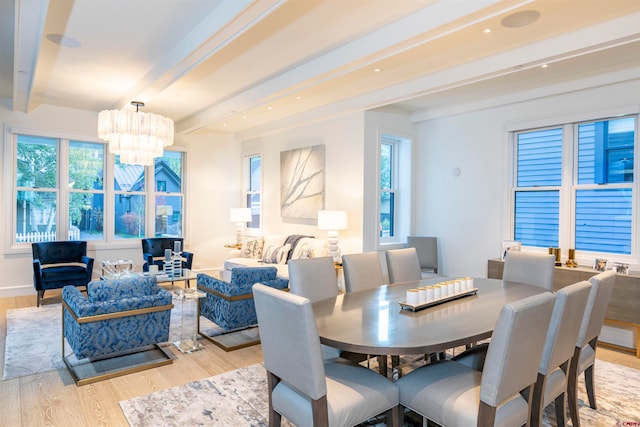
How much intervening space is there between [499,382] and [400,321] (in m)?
0.63

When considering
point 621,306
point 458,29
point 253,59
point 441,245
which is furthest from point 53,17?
point 621,306

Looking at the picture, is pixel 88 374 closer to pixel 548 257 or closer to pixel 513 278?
pixel 513 278

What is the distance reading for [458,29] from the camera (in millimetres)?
2992

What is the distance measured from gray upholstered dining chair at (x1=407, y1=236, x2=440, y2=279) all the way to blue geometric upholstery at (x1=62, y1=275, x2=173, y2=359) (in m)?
3.63

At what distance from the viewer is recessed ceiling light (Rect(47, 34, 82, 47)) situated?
368 cm

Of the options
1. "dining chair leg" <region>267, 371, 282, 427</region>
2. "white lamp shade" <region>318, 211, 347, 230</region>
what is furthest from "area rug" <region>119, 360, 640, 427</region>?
"white lamp shade" <region>318, 211, 347, 230</region>

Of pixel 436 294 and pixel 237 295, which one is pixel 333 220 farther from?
pixel 436 294

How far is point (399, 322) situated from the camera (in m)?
2.20

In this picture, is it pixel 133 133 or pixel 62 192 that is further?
pixel 62 192

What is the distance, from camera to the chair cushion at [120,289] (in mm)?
3145

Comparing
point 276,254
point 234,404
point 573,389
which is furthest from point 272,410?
point 276,254

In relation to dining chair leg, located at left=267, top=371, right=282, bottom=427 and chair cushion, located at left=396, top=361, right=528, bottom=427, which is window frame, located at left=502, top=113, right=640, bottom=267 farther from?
dining chair leg, located at left=267, top=371, right=282, bottom=427

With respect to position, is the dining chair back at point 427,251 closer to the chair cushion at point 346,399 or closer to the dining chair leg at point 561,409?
the dining chair leg at point 561,409

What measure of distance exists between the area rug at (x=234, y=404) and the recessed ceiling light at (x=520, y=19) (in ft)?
9.25
